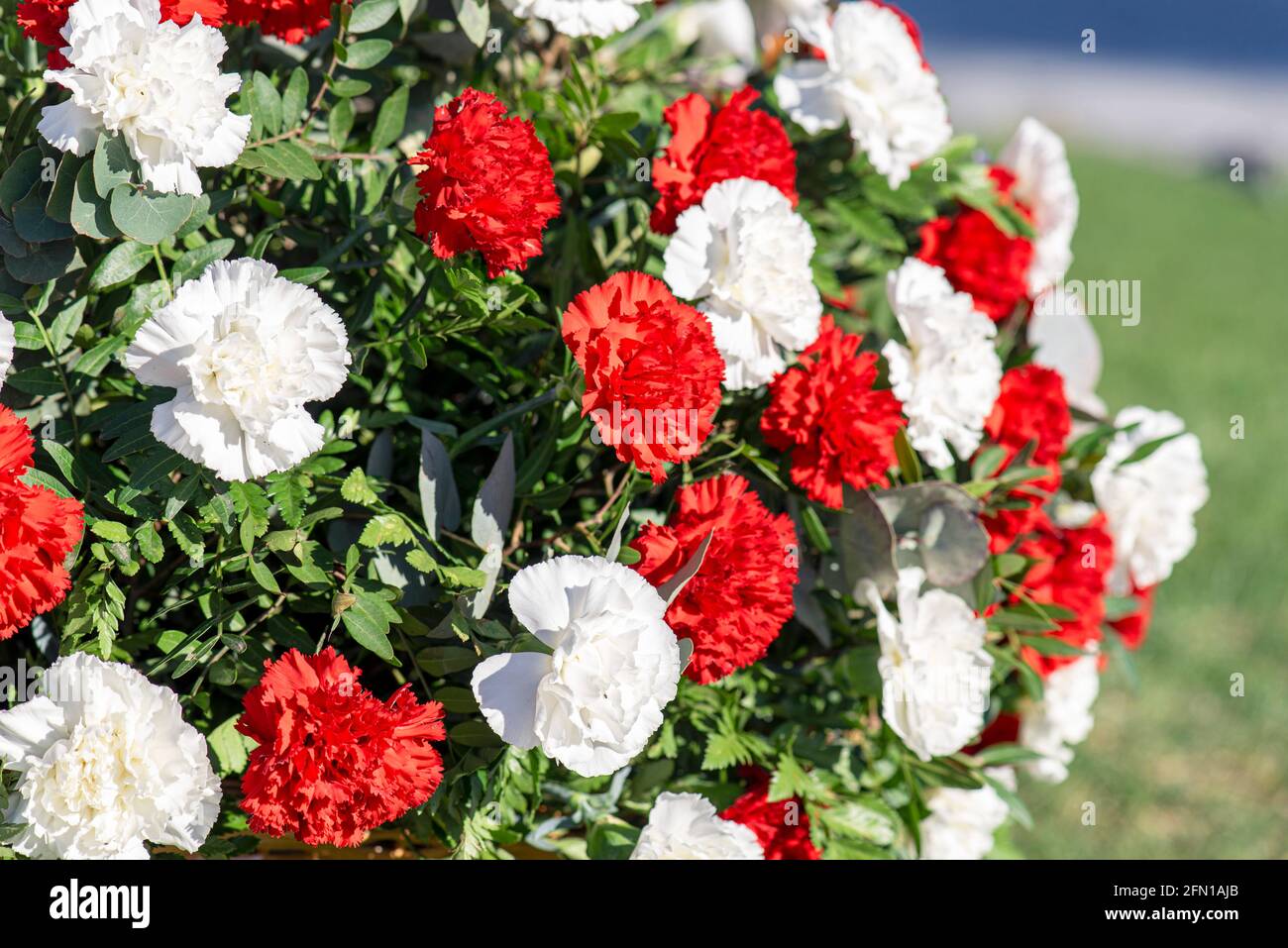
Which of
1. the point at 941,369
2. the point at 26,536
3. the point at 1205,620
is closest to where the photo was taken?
the point at 26,536

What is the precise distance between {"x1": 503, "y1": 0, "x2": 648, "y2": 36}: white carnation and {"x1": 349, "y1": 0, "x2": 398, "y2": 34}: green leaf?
103 mm

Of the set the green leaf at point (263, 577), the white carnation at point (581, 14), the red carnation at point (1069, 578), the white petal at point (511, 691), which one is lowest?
the red carnation at point (1069, 578)

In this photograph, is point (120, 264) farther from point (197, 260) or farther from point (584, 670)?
point (584, 670)

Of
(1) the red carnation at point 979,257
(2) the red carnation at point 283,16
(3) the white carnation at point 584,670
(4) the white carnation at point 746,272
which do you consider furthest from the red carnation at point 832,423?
(2) the red carnation at point 283,16

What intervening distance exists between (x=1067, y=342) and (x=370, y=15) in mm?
898

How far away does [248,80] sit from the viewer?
0.97 meters

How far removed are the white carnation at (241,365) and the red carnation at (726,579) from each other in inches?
11.2

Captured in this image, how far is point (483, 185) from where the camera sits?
0.89 metres

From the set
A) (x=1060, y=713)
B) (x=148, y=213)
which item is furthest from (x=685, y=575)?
(x=1060, y=713)

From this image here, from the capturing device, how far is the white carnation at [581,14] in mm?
1033

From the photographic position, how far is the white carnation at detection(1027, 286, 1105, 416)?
144 centimetres

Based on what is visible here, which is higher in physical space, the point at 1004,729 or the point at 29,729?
the point at 29,729

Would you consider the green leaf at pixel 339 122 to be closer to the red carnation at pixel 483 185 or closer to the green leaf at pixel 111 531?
the red carnation at pixel 483 185
